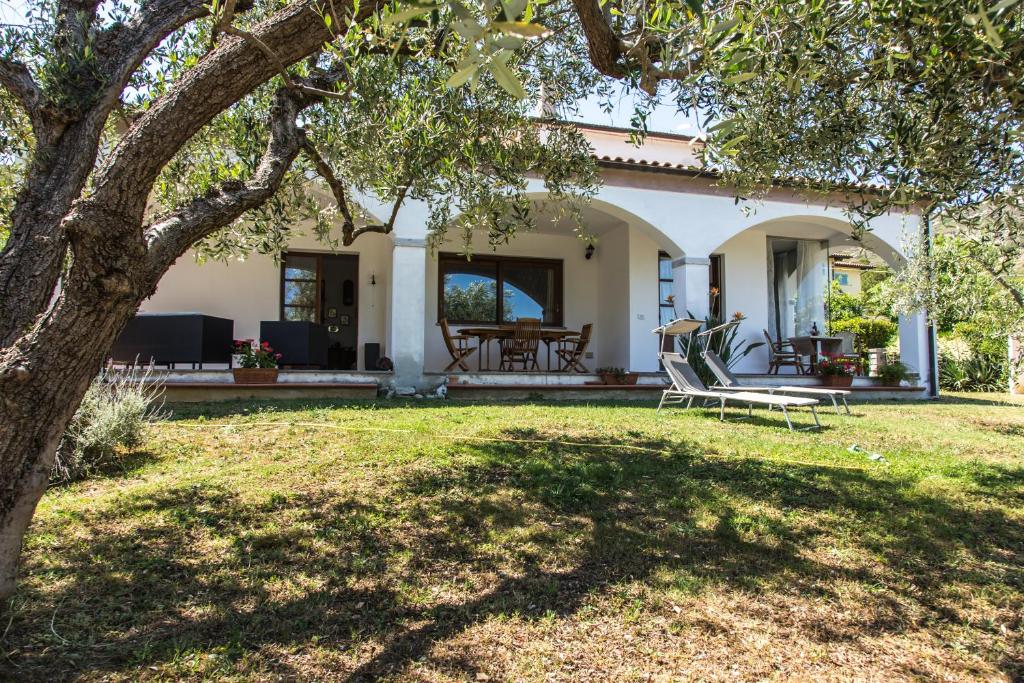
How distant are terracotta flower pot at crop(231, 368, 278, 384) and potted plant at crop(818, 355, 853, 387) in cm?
967

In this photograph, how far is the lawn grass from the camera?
2172 mm

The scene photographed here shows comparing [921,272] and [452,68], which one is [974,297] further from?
[452,68]

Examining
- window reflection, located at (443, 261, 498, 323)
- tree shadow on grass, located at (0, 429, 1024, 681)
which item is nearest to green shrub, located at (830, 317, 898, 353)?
window reflection, located at (443, 261, 498, 323)

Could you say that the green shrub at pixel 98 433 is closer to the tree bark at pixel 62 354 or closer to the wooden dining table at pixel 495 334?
the tree bark at pixel 62 354

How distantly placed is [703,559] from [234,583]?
87.3 inches

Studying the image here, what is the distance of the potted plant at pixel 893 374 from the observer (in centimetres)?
1096

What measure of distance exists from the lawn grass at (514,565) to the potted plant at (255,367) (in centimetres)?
329

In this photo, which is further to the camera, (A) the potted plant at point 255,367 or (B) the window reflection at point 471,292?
(B) the window reflection at point 471,292

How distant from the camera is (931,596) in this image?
274 centimetres

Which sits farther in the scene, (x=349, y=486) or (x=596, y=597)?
(x=349, y=486)

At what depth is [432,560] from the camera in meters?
2.94

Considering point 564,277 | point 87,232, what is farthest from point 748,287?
point 87,232

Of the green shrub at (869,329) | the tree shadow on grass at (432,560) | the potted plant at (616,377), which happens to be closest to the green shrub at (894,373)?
the green shrub at (869,329)

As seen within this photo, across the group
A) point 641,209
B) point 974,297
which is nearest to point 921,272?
point 974,297
